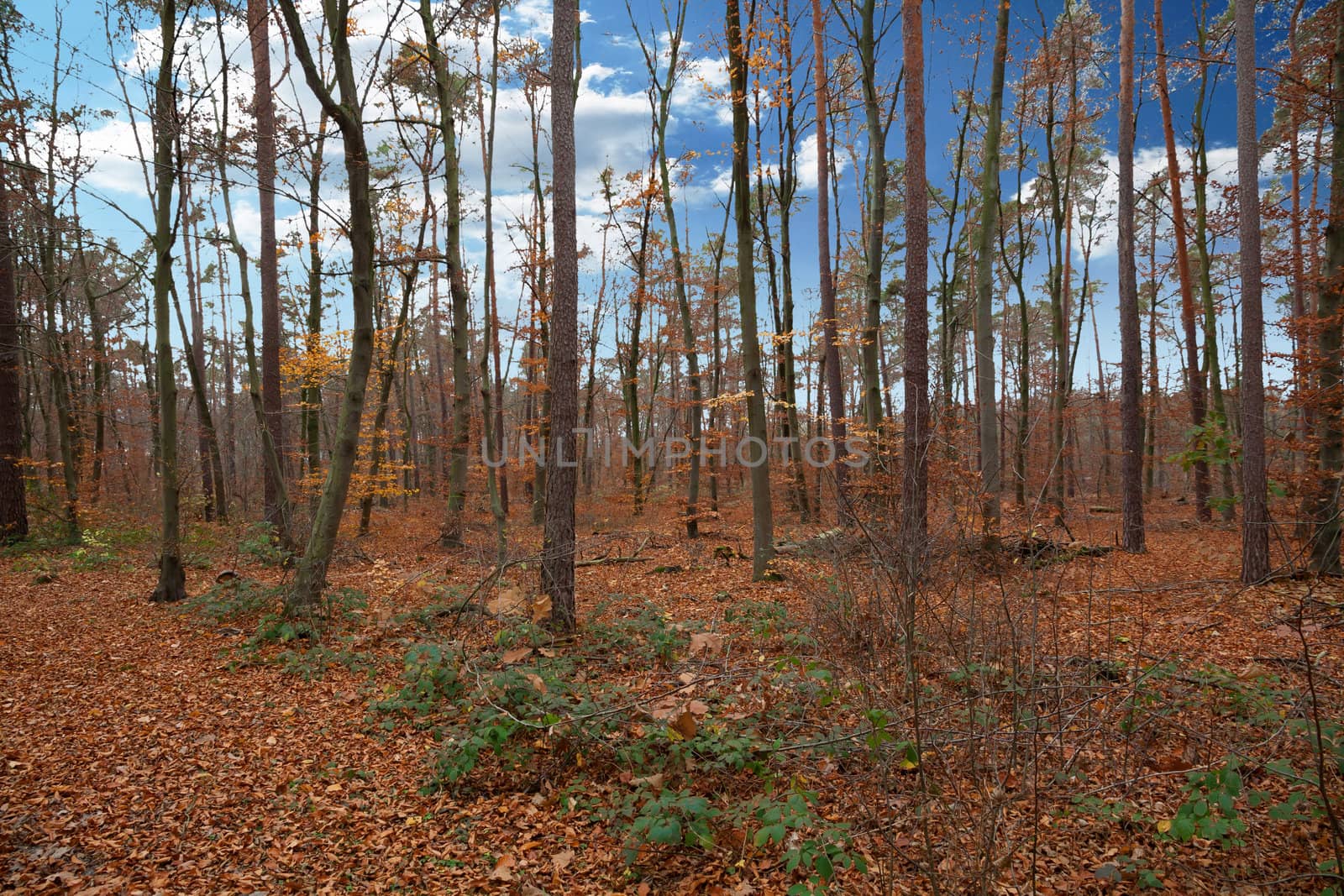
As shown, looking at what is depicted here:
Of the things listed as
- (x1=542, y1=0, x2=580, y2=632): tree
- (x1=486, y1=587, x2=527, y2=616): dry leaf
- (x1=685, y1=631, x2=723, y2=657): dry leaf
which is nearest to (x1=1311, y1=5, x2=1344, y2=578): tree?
(x1=685, y1=631, x2=723, y2=657): dry leaf

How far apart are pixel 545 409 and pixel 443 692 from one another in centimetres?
1271

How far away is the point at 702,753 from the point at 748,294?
580 centimetres

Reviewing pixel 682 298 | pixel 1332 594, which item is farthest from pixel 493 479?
pixel 1332 594

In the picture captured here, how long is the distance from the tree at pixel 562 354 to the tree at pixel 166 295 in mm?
3754

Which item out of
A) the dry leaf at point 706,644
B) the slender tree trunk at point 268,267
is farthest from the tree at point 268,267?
the dry leaf at point 706,644

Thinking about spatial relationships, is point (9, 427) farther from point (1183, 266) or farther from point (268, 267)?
point (1183, 266)

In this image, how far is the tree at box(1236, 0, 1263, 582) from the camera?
683 cm

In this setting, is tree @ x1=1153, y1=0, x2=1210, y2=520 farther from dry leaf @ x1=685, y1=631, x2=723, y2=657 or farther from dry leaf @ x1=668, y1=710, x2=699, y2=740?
dry leaf @ x1=668, y1=710, x2=699, y2=740

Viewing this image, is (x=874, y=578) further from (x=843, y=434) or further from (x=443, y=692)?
(x=843, y=434)

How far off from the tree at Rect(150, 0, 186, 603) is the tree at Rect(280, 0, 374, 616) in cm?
126

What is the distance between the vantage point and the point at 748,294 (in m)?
7.90

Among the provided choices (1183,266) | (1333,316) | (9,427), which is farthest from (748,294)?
(9,427)

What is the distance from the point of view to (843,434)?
12484mm

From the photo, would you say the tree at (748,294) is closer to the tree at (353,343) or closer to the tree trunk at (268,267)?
the tree at (353,343)
